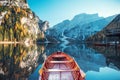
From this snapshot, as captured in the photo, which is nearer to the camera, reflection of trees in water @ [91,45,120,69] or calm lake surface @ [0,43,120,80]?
calm lake surface @ [0,43,120,80]

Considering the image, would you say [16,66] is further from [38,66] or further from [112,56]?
[112,56]

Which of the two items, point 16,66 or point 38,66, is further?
point 38,66

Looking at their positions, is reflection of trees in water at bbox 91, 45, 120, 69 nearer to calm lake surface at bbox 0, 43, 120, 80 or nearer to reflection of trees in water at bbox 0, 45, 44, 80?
calm lake surface at bbox 0, 43, 120, 80

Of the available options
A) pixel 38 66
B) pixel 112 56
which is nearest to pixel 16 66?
Result: pixel 38 66

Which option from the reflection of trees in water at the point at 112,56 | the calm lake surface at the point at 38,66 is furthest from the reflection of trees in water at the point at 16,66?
the reflection of trees in water at the point at 112,56

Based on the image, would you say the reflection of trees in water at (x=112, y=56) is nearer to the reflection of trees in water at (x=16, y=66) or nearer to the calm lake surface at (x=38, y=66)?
the calm lake surface at (x=38, y=66)

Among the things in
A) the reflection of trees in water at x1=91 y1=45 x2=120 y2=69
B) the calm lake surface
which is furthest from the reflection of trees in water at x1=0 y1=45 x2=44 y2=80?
the reflection of trees in water at x1=91 y1=45 x2=120 y2=69

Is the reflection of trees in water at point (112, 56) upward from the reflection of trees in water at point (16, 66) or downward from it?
downward

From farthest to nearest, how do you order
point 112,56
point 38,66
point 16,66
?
1. point 112,56
2. point 38,66
3. point 16,66

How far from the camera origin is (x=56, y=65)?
27438 mm

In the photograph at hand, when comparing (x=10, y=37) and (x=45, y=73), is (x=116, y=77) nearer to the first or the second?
(x=45, y=73)

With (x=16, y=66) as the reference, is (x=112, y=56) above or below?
below

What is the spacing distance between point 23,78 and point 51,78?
577 cm

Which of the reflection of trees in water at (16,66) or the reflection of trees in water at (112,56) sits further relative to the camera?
the reflection of trees in water at (112,56)
